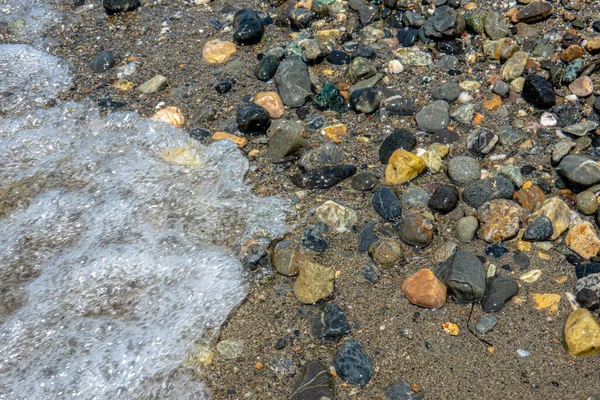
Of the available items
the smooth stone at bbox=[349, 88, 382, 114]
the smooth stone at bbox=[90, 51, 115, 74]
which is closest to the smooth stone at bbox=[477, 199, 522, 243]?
the smooth stone at bbox=[349, 88, 382, 114]

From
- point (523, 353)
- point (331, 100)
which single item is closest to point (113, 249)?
point (331, 100)

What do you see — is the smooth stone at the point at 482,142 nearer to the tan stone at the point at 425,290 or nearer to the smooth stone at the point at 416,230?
the smooth stone at the point at 416,230

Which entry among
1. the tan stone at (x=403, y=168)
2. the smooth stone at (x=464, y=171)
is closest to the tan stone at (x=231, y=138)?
the tan stone at (x=403, y=168)

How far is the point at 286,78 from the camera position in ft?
13.1

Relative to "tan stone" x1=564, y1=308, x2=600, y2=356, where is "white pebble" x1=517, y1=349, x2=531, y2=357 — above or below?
below

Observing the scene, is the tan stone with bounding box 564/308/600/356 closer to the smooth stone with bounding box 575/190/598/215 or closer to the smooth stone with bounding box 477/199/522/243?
the smooth stone with bounding box 477/199/522/243

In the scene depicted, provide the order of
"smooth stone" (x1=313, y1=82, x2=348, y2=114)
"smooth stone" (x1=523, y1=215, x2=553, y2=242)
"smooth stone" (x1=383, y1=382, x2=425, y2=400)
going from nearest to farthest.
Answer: "smooth stone" (x1=383, y1=382, x2=425, y2=400)
"smooth stone" (x1=523, y1=215, x2=553, y2=242)
"smooth stone" (x1=313, y1=82, x2=348, y2=114)

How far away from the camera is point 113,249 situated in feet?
10.9

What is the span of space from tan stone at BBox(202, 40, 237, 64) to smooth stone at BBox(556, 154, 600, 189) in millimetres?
2492

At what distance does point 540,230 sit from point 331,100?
5.18 feet

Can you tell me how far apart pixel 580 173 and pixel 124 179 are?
271cm

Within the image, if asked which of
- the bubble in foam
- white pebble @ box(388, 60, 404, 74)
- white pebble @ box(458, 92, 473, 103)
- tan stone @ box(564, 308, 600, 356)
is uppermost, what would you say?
white pebble @ box(388, 60, 404, 74)

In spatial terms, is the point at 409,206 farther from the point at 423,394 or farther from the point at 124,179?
the point at 124,179

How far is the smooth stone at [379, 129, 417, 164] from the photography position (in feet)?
11.6
